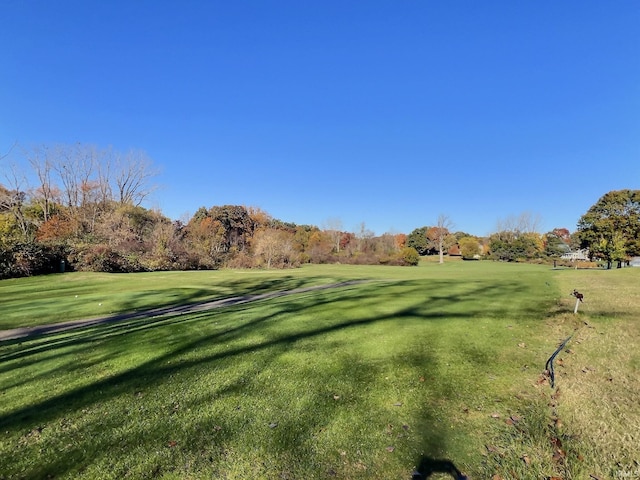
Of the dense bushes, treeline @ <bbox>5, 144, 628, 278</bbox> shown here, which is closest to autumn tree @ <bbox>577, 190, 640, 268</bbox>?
treeline @ <bbox>5, 144, 628, 278</bbox>

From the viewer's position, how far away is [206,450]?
2.90 meters

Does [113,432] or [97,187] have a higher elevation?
[97,187]

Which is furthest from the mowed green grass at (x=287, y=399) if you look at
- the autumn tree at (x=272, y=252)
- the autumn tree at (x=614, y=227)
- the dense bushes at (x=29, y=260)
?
the autumn tree at (x=614, y=227)

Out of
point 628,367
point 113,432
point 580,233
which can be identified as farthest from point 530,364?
point 580,233

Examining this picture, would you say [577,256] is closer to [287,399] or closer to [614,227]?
[614,227]

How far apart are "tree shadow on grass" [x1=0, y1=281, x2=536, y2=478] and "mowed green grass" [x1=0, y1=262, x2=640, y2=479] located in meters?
0.03

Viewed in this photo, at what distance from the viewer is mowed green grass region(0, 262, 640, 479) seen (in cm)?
277

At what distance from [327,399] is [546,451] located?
6.82 ft

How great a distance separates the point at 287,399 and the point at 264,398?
10.9 inches

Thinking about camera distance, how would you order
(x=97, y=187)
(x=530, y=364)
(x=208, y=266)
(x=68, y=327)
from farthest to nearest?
1. (x=97, y=187)
2. (x=208, y=266)
3. (x=68, y=327)
4. (x=530, y=364)

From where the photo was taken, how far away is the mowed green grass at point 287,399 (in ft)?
9.09

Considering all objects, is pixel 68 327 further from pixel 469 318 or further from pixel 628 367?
pixel 628 367

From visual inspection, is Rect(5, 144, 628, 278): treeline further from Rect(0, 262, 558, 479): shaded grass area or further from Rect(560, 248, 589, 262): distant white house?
Rect(0, 262, 558, 479): shaded grass area

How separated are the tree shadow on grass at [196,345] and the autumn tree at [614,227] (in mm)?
41363
